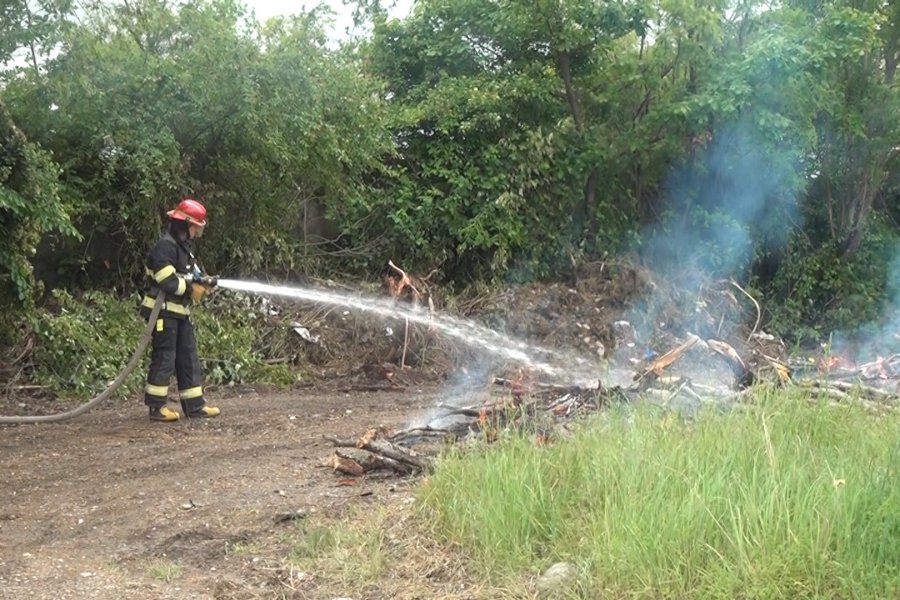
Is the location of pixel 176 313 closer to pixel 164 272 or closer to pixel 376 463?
pixel 164 272

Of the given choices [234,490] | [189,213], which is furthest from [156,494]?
[189,213]

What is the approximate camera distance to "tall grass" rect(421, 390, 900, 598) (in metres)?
3.16

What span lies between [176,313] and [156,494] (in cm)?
232

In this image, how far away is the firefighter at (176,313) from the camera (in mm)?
7152

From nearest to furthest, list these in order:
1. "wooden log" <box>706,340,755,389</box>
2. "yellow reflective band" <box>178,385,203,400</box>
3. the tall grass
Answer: the tall grass < "wooden log" <box>706,340,755,389</box> < "yellow reflective band" <box>178,385,203,400</box>

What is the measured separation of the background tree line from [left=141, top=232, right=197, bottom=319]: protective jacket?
0.95 metres

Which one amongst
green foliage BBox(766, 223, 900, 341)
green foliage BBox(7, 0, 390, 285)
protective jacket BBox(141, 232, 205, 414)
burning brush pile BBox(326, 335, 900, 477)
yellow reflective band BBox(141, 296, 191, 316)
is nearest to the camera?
burning brush pile BBox(326, 335, 900, 477)

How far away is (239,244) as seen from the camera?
10.4 meters

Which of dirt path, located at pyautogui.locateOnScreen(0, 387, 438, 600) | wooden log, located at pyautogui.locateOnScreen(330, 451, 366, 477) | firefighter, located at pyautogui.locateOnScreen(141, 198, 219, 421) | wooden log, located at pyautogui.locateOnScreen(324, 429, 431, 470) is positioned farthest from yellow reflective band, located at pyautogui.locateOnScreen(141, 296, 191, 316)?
wooden log, located at pyautogui.locateOnScreen(330, 451, 366, 477)

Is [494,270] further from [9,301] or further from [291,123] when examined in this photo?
[9,301]

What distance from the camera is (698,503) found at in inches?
137

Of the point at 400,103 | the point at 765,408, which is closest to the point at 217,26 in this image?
the point at 400,103

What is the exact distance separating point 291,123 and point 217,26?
1.15 meters

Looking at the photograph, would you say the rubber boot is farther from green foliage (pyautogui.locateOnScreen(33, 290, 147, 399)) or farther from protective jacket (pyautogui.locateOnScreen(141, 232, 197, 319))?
green foliage (pyautogui.locateOnScreen(33, 290, 147, 399))
